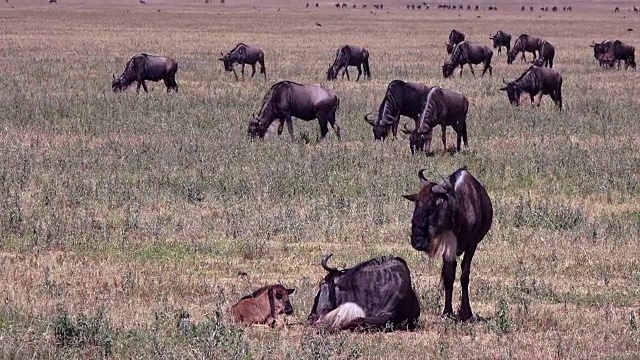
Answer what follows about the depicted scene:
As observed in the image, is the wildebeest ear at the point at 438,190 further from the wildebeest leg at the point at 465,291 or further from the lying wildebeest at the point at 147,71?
the lying wildebeest at the point at 147,71

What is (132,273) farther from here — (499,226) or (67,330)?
(499,226)

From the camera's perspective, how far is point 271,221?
1320 cm

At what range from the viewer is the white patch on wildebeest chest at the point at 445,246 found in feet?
28.3

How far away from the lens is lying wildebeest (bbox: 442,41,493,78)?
33281 millimetres

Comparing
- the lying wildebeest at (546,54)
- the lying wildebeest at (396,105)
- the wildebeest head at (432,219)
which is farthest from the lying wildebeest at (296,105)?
the lying wildebeest at (546,54)

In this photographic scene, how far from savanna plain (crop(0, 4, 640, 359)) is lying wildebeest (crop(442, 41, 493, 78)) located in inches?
134

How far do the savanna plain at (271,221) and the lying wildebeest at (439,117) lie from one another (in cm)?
43

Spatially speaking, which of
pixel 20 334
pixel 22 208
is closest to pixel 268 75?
pixel 22 208

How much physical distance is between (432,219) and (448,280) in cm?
66

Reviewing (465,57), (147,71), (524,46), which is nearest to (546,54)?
(524,46)

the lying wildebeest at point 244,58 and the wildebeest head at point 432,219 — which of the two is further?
the lying wildebeest at point 244,58

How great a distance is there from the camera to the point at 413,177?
53.0 ft

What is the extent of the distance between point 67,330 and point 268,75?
25813mm

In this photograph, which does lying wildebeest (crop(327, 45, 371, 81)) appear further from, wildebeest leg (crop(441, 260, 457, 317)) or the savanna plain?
wildebeest leg (crop(441, 260, 457, 317))
